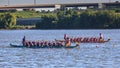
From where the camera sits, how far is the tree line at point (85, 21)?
4311 inches

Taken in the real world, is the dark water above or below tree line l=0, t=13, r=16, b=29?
above

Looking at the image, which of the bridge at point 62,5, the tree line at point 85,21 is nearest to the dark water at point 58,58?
the tree line at point 85,21

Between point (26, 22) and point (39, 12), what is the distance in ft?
55.3

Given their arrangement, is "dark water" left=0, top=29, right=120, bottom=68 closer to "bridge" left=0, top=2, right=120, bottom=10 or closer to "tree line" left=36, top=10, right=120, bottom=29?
"tree line" left=36, top=10, right=120, bottom=29

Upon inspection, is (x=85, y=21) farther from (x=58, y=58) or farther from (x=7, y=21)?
(x=58, y=58)

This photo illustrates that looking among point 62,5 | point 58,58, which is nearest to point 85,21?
point 62,5

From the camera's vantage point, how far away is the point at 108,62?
43.2 metres

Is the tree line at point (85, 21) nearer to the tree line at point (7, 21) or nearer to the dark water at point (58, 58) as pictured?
the tree line at point (7, 21)

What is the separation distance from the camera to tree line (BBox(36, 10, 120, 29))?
109500 mm

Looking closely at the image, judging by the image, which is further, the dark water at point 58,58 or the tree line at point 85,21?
the tree line at point 85,21

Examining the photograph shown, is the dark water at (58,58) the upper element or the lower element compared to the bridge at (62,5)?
upper

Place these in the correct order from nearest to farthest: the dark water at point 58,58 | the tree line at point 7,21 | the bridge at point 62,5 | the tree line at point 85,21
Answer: the dark water at point 58,58 → the tree line at point 85,21 → the tree line at point 7,21 → the bridge at point 62,5

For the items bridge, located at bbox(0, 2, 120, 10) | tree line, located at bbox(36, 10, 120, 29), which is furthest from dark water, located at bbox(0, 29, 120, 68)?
bridge, located at bbox(0, 2, 120, 10)

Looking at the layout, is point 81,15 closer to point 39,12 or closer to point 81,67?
point 39,12
